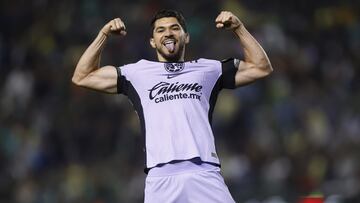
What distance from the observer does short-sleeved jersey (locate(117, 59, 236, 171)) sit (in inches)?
268

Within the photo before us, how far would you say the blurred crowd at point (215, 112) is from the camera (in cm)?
1219

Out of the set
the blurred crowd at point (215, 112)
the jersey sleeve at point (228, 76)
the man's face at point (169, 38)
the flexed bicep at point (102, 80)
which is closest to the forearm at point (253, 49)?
the jersey sleeve at point (228, 76)

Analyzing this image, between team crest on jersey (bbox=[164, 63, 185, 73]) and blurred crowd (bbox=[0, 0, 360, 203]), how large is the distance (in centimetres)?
392

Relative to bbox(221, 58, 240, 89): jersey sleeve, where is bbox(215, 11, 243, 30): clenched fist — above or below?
above

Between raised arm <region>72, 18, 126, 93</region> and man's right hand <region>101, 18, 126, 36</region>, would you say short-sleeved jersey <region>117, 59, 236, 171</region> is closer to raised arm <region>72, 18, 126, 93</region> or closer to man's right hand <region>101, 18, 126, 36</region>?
raised arm <region>72, 18, 126, 93</region>

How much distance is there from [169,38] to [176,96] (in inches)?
15.2

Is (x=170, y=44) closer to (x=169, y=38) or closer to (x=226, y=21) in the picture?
(x=169, y=38)

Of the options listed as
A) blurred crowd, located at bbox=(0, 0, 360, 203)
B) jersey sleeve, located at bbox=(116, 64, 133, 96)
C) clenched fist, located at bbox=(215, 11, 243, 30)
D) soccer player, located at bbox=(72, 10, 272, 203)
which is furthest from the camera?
blurred crowd, located at bbox=(0, 0, 360, 203)

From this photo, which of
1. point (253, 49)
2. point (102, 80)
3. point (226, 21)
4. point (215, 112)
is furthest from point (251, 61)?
point (215, 112)

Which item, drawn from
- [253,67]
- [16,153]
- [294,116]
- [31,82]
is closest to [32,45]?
[31,82]

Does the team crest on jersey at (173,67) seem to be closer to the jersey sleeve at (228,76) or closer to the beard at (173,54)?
the beard at (173,54)

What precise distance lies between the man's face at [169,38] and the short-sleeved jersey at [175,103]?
7 cm

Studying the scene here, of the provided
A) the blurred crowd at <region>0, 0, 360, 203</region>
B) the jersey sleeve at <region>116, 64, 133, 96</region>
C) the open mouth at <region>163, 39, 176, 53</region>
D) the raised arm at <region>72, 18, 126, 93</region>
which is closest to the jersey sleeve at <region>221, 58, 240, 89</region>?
the open mouth at <region>163, 39, 176, 53</region>

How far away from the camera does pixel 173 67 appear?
7098mm
